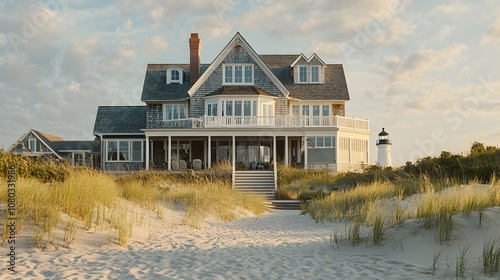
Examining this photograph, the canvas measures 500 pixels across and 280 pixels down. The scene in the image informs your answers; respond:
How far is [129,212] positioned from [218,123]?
18.4 metres

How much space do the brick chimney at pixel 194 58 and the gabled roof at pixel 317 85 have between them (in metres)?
6.08

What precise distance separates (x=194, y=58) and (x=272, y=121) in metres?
8.87

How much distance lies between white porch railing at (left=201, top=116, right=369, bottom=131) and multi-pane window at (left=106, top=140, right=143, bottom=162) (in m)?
7.64

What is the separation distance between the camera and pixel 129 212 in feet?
37.2

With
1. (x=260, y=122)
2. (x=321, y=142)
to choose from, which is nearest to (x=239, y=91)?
(x=260, y=122)

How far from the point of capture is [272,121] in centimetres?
2975

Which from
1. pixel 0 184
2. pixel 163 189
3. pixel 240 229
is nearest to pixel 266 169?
pixel 163 189

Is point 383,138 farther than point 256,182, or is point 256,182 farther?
point 383,138

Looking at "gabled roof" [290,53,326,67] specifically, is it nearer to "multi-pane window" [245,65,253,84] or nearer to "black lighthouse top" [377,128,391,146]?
"multi-pane window" [245,65,253,84]

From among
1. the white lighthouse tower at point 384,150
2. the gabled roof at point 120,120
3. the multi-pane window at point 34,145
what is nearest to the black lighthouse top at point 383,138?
the white lighthouse tower at point 384,150

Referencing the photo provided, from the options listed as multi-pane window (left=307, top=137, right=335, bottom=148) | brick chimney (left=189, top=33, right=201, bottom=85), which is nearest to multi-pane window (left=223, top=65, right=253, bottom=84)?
brick chimney (left=189, top=33, right=201, bottom=85)

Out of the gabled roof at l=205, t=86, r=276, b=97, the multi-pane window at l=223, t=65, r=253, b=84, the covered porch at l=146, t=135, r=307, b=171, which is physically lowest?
the covered porch at l=146, t=135, r=307, b=171

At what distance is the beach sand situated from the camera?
6.49m

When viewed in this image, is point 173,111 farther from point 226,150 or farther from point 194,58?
point 226,150
